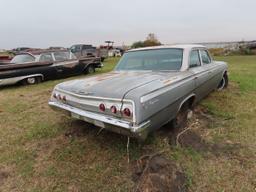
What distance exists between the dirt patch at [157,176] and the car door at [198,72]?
152cm

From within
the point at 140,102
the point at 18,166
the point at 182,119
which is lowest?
the point at 18,166

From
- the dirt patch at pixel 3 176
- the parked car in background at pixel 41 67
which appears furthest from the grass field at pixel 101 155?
the parked car in background at pixel 41 67

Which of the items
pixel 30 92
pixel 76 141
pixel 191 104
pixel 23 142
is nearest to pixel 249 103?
pixel 191 104

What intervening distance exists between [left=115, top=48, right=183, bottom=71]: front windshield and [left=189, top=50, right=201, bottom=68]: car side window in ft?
0.88

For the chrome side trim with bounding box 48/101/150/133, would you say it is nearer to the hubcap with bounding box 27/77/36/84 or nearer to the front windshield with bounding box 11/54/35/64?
the hubcap with bounding box 27/77/36/84

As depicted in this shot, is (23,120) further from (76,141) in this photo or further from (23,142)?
(76,141)

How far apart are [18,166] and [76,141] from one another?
0.86 metres

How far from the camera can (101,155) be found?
283 centimetres

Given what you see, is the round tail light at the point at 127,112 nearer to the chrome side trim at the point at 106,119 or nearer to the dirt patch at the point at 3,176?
the chrome side trim at the point at 106,119

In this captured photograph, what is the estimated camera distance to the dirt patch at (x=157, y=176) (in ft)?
7.16

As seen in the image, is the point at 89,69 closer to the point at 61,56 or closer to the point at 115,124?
the point at 61,56

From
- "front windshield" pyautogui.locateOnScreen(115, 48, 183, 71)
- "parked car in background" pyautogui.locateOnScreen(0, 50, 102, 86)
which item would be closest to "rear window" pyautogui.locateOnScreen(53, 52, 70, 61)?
"parked car in background" pyautogui.locateOnScreen(0, 50, 102, 86)

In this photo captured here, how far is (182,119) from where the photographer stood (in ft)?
11.4

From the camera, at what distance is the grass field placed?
2311 millimetres
